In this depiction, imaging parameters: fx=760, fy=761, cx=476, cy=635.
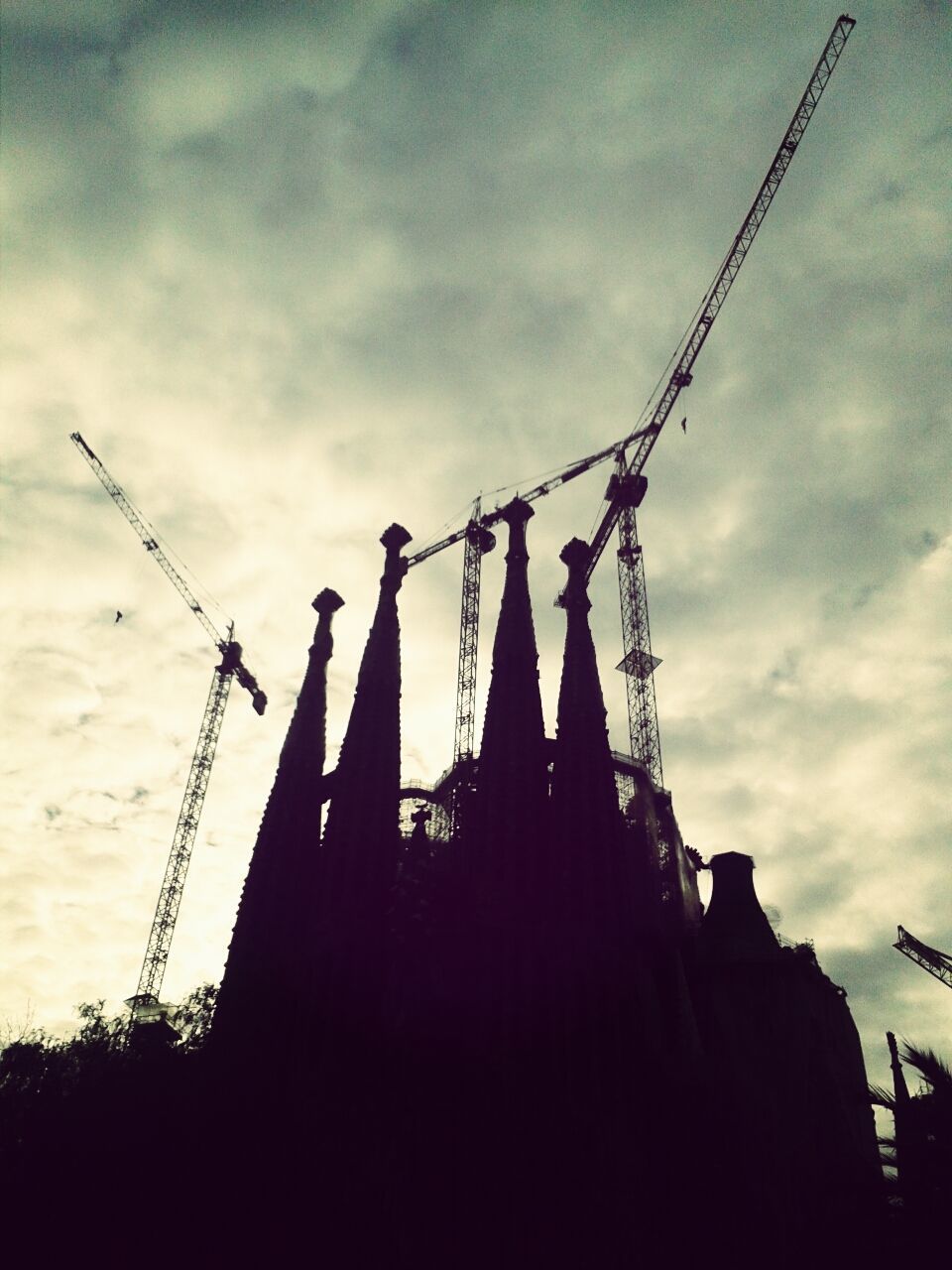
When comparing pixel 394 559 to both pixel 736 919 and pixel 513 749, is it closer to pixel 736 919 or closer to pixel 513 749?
pixel 513 749

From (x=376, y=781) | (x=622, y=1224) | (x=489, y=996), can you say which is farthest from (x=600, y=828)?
(x=622, y=1224)

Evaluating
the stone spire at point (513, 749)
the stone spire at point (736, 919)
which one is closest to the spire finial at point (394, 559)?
the stone spire at point (513, 749)

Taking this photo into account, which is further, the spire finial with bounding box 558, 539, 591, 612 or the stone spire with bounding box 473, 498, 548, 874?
the spire finial with bounding box 558, 539, 591, 612

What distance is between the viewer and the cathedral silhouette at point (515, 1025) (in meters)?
29.8

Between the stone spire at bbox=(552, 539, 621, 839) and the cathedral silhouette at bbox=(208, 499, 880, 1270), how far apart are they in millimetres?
159

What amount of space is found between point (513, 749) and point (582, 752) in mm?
4549

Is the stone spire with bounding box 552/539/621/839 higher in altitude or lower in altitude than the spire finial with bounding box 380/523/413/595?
lower

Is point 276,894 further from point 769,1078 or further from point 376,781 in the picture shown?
point 769,1078

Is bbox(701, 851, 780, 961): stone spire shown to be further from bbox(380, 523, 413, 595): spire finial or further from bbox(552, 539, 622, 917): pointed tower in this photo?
bbox(380, 523, 413, 595): spire finial

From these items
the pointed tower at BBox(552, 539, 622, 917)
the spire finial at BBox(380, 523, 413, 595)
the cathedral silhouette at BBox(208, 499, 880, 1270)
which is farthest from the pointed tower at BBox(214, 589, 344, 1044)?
the pointed tower at BBox(552, 539, 622, 917)

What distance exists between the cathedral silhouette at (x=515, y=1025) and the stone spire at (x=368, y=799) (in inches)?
7.6

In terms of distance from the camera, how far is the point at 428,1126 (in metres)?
37.1

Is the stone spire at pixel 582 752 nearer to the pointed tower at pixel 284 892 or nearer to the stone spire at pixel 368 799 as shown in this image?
the stone spire at pixel 368 799

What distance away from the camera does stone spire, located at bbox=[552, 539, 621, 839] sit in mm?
47219
